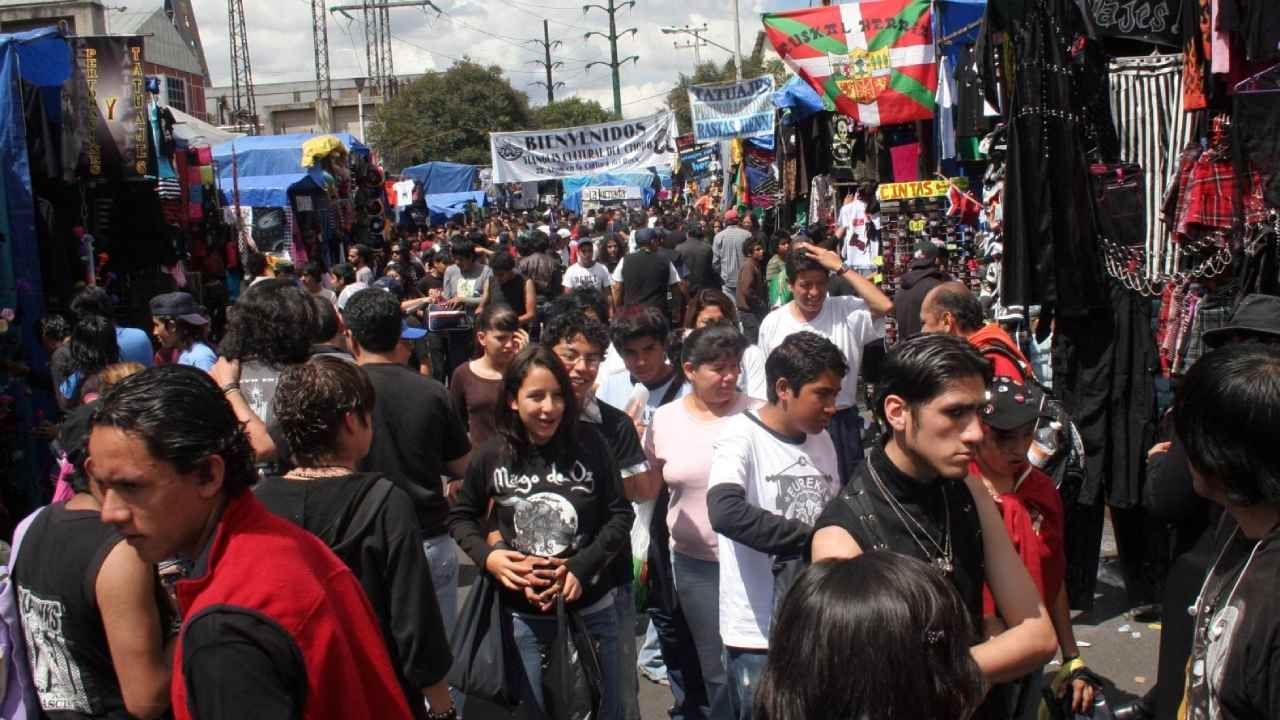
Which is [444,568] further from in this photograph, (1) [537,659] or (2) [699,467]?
(2) [699,467]

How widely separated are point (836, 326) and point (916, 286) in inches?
87.0

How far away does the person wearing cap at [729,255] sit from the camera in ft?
45.1

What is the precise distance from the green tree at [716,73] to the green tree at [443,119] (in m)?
9.56

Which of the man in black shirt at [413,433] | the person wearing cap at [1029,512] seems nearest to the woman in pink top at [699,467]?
the man in black shirt at [413,433]

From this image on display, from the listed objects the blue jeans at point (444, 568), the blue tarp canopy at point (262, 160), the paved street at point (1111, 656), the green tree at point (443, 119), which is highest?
the green tree at point (443, 119)

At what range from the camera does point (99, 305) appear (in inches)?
261

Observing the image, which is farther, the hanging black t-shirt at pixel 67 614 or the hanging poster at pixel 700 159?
the hanging poster at pixel 700 159

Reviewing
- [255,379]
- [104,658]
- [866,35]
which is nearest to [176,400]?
[104,658]

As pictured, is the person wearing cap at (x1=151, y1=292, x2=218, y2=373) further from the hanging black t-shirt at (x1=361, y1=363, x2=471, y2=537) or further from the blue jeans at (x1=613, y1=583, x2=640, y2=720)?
the blue jeans at (x1=613, y1=583, x2=640, y2=720)

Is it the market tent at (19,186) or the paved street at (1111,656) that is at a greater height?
the market tent at (19,186)

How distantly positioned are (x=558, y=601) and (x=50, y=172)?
18.8ft

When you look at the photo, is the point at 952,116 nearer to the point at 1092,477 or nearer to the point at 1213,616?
the point at 1092,477

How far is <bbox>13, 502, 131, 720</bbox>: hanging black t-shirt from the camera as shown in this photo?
2.81m

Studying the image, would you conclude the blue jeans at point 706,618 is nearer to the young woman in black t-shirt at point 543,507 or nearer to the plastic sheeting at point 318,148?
the young woman in black t-shirt at point 543,507
